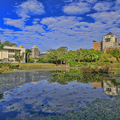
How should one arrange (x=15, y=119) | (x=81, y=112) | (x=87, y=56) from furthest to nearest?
(x=87, y=56) < (x=81, y=112) < (x=15, y=119)

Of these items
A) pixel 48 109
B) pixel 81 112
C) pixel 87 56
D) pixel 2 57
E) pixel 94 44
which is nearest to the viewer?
pixel 81 112

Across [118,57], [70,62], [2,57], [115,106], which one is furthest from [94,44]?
[115,106]

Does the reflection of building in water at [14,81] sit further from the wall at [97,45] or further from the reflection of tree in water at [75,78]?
the wall at [97,45]

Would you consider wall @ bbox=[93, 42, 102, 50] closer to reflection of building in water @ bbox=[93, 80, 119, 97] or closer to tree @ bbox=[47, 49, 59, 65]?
tree @ bbox=[47, 49, 59, 65]

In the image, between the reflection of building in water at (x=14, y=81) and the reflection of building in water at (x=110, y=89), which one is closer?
the reflection of building in water at (x=110, y=89)

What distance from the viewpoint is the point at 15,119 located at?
5.03 m

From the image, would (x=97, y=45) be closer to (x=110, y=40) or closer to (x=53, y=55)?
(x=110, y=40)

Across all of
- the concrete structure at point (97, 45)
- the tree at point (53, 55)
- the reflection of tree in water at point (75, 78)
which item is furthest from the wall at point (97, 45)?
the reflection of tree in water at point (75, 78)

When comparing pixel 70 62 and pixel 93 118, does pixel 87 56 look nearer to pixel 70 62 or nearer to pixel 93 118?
pixel 70 62

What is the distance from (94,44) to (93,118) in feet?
510

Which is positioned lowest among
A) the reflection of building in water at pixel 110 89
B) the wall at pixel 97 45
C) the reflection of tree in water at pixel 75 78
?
the reflection of tree in water at pixel 75 78

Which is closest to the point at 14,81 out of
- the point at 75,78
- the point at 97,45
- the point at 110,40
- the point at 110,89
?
the point at 75,78

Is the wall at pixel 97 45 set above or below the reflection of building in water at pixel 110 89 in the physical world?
above

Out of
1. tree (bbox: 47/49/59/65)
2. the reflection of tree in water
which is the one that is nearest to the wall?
tree (bbox: 47/49/59/65)
